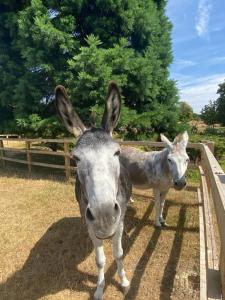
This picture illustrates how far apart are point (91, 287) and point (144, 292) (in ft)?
2.30

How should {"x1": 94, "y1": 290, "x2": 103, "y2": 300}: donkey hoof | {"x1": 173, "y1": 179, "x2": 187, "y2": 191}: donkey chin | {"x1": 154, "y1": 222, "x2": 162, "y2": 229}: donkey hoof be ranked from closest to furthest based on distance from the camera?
{"x1": 94, "y1": 290, "x2": 103, "y2": 300}: donkey hoof < {"x1": 173, "y1": 179, "x2": 187, "y2": 191}: donkey chin < {"x1": 154, "y1": 222, "x2": 162, "y2": 229}: donkey hoof

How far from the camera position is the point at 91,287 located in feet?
11.7

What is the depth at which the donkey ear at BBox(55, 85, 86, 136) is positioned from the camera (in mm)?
2730

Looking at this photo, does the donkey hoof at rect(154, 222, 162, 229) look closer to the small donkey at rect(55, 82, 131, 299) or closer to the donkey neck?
the donkey neck

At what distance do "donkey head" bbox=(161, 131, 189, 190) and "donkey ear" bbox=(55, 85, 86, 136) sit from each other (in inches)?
79.9

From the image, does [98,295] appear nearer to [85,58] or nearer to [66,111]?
[66,111]

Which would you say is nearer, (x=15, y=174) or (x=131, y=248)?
(x=131, y=248)

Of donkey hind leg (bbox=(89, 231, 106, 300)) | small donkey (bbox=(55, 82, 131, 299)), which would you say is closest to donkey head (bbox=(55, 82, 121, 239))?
small donkey (bbox=(55, 82, 131, 299))

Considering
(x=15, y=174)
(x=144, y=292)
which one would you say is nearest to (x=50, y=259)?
(x=144, y=292)

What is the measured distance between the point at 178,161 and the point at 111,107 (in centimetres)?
201

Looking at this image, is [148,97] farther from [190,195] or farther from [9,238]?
[9,238]

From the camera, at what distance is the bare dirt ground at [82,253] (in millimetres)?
3527

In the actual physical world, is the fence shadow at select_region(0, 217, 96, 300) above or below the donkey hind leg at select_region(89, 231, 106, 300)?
below

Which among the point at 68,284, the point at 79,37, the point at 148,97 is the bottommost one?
the point at 68,284
